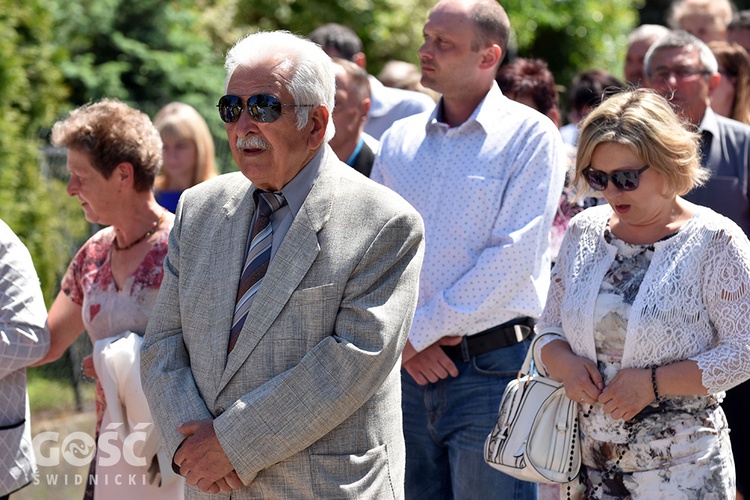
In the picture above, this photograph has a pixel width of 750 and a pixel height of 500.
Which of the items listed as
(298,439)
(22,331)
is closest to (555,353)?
(298,439)

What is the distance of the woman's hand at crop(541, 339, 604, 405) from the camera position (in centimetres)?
352

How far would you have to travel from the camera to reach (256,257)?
3.27m

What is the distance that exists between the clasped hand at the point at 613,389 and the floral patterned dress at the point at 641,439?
0.18 ft

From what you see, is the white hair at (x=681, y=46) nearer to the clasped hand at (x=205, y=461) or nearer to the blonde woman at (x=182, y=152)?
the blonde woman at (x=182, y=152)

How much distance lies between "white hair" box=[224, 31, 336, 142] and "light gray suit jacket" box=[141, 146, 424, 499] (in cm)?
25

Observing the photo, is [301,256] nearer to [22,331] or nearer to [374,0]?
[22,331]

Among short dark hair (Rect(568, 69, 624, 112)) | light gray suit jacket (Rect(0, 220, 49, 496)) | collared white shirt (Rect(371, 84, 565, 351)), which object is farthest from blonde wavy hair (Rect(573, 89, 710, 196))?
short dark hair (Rect(568, 69, 624, 112))

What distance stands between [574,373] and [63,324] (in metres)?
2.25

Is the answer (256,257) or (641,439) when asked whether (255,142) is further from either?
(641,439)

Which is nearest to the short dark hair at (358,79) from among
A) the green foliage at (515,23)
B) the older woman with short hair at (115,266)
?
the older woman with short hair at (115,266)

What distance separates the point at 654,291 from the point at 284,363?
130 centimetres

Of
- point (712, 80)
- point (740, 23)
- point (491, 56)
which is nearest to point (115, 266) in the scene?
point (491, 56)

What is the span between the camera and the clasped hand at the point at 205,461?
306cm

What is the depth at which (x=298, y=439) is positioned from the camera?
9.96ft
